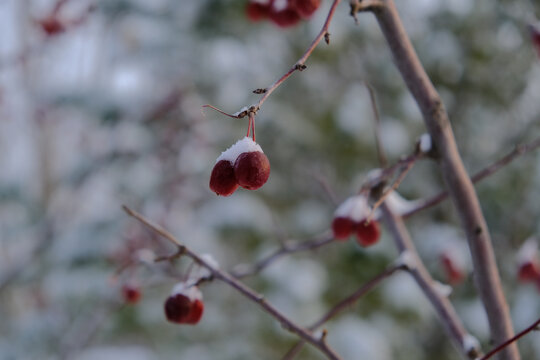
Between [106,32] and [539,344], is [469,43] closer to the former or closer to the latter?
[539,344]

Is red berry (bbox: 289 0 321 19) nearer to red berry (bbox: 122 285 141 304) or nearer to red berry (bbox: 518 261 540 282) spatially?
red berry (bbox: 122 285 141 304)

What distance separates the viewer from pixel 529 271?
1565mm

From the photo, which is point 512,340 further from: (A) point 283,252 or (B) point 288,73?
(A) point 283,252

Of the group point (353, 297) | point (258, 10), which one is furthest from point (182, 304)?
point (258, 10)

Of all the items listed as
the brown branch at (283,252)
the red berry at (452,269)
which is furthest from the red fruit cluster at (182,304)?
the red berry at (452,269)

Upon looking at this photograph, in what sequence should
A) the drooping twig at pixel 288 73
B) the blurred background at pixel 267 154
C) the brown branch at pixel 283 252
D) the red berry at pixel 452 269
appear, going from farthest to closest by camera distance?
1. the blurred background at pixel 267 154
2. the red berry at pixel 452 269
3. the brown branch at pixel 283 252
4. the drooping twig at pixel 288 73

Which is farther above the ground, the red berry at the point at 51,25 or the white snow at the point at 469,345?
the red berry at the point at 51,25

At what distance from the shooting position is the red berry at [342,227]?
91 centimetres

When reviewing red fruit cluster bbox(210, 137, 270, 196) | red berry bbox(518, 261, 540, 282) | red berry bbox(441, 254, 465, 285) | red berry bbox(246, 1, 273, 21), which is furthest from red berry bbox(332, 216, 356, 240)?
red berry bbox(441, 254, 465, 285)

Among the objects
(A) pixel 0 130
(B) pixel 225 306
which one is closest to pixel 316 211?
(B) pixel 225 306

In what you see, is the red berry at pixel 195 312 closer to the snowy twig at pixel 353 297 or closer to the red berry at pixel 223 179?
the snowy twig at pixel 353 297

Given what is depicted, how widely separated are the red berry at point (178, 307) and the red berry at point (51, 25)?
2.25 meters

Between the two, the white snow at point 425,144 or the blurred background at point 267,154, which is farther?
the blurred background at point 267,154

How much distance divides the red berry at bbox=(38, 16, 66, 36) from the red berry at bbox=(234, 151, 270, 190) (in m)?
2.39
